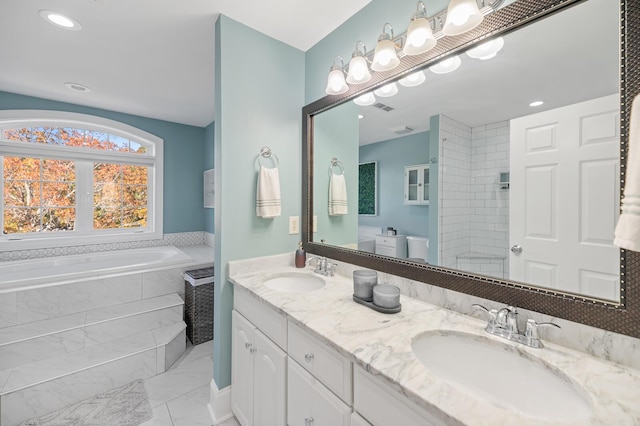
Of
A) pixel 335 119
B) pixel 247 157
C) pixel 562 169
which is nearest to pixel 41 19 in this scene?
pixel 247 157

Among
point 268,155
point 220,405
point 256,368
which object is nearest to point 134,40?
point 268,155

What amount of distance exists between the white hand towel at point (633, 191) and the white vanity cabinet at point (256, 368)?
1.09 m

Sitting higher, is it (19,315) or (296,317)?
(296,317)

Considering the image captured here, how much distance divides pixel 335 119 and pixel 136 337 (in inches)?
96.6

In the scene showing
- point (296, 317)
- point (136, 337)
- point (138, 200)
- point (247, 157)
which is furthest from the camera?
point (138, 200)

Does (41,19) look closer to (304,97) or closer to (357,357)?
(304,97)

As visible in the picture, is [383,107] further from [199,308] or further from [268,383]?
[199,308]

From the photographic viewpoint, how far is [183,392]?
189 centimetres

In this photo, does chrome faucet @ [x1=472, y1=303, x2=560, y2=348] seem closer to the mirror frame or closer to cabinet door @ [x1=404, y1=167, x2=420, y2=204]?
the mirror frame

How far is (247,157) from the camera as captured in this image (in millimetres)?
1702

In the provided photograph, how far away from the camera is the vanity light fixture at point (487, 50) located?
3.29ft

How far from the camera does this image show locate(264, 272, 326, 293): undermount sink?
5.44 ft

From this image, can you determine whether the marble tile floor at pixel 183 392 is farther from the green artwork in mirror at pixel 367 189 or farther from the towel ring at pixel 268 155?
the towel ring at pixel 268 155

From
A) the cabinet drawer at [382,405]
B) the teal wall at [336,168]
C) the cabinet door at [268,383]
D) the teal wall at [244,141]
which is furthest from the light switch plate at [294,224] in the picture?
the cabinet drawer at [382,405]
